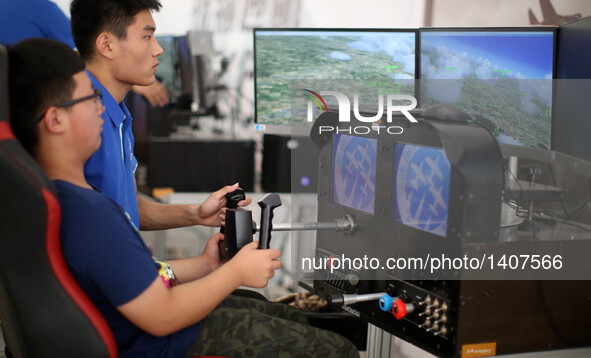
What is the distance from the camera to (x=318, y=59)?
2402 millimetres

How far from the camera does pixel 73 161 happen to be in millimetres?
1110

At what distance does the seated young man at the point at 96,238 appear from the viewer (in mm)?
1037

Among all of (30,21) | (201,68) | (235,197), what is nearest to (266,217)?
(235,197)

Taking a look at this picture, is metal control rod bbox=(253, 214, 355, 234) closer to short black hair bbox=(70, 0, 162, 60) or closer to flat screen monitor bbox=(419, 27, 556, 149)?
flat screen monitor bbox=(419, 27, 556, 149)

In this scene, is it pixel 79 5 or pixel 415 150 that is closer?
pixel 415 150

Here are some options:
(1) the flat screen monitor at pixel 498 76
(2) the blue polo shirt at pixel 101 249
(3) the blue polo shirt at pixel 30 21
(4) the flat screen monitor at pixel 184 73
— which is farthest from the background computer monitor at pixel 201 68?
(2) the blue polo shirt at pixel 101 249

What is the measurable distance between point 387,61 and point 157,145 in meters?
1.50

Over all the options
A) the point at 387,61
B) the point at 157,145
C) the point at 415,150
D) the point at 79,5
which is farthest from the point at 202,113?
the point at 415,150

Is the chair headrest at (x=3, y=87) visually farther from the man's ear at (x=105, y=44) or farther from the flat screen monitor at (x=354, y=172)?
the flat screen monitor at (x=354, y=172)

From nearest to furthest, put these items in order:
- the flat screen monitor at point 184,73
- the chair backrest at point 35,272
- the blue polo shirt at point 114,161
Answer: the chair backrest at point 35,272 → the blue polo shirt at point 114,161 → the flat screen monitor at point 184,73

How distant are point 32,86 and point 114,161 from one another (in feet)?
1.36

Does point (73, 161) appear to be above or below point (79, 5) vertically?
below

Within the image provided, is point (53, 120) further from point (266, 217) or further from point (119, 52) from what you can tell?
point (119, 52)

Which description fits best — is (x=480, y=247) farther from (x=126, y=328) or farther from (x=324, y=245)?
(x=126, y=328)
